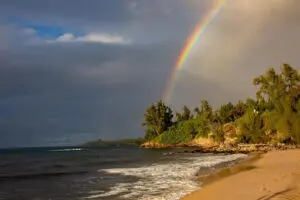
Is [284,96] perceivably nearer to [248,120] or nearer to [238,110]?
[248,120]

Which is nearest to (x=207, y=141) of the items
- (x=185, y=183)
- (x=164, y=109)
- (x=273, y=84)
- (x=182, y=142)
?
(x=182, y=142)

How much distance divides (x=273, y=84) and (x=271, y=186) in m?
61.4

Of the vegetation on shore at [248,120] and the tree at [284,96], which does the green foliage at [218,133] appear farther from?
the tree at [284,96]

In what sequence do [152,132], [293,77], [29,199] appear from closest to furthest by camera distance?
[29,199] → [293,77] → [152,132]

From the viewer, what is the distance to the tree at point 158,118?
141m

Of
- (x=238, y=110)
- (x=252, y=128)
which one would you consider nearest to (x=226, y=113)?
(x=238, y=110)

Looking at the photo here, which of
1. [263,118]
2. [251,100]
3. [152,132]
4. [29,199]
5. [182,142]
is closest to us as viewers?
[29,199]

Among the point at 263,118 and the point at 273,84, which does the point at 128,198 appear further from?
the point at 263,118

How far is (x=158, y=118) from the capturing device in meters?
142

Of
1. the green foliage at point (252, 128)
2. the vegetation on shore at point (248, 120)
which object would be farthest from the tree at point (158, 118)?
the green foliage at point (252, 128)

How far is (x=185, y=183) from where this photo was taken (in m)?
24.5

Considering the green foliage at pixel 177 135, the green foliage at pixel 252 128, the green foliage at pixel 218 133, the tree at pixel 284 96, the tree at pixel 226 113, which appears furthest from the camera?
the green foliage at pixel 177 135

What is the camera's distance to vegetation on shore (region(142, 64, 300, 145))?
72688 mm

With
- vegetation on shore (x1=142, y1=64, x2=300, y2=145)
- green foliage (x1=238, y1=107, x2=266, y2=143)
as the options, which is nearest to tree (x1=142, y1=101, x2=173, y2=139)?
vegetation on shore (x1=142, y1=64, x2=300, y2=145)
